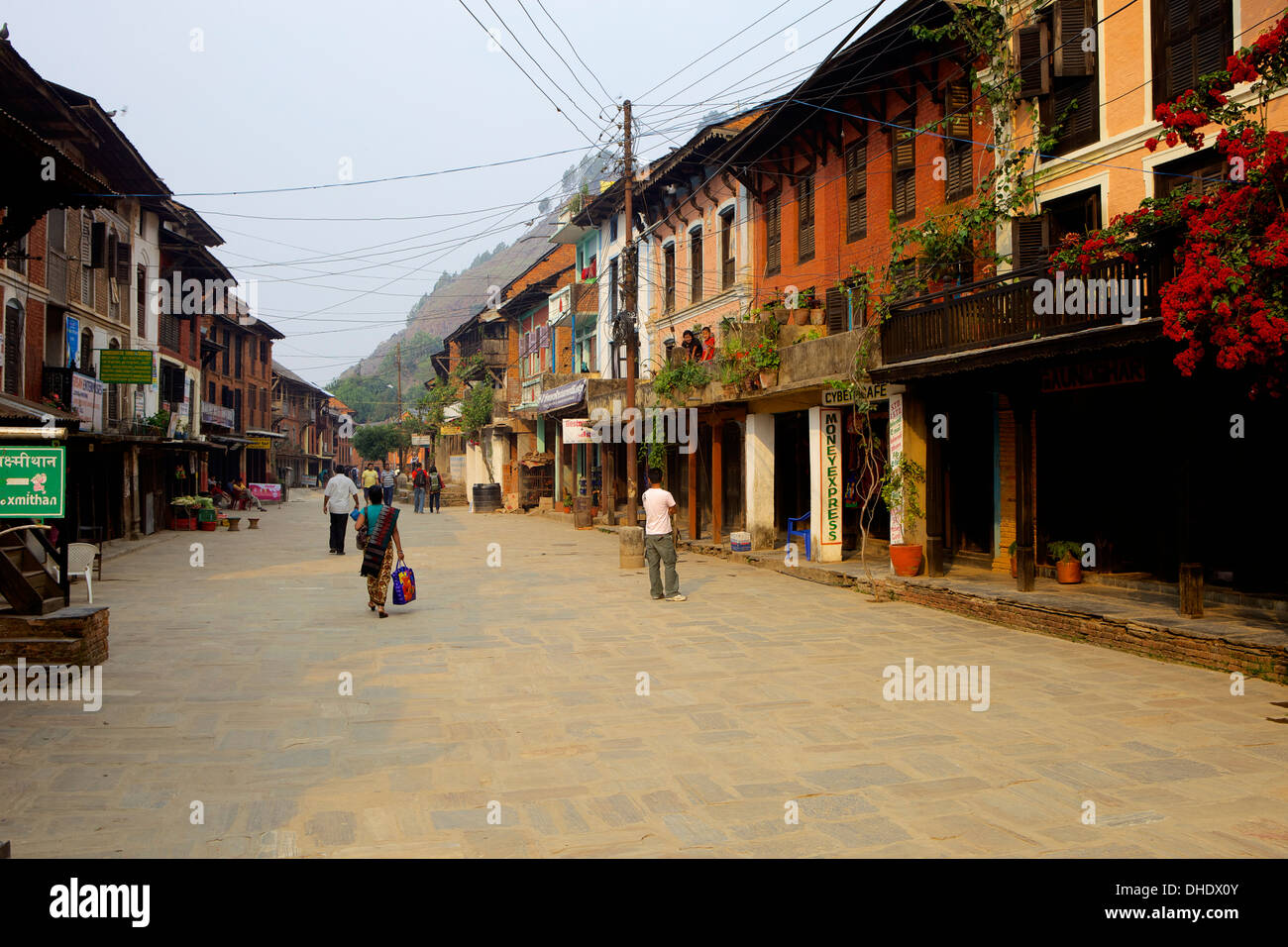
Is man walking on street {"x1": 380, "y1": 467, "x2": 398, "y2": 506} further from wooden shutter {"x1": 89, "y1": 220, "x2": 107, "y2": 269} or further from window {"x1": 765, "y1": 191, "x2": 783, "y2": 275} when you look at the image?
window {"x1": 765, "y1": 191, "x2": 783, "y2": 275}

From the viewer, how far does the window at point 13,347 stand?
64.5 feet

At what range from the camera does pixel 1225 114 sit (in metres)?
8.76

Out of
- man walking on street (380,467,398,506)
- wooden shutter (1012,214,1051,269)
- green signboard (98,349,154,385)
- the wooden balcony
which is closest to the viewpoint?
the wooden balcony

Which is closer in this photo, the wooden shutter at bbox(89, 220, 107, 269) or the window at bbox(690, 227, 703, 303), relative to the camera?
A: the wooden shutter at bbox(89, 220, 107, 269)

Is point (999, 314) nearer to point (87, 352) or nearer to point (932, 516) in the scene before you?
point (932, 516)

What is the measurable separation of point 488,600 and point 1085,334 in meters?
8.45

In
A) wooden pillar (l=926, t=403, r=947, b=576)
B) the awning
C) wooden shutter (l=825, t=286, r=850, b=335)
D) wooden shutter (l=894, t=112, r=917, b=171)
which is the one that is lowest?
wooden pillar (l=926, t=403, r=947, b=576)

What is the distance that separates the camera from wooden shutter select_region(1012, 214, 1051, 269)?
14359 mm

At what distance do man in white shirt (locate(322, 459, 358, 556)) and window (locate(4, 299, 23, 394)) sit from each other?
261 inches

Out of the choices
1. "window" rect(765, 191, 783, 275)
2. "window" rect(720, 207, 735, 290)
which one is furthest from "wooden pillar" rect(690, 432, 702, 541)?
"window" rect(720, 207, 735, 290)

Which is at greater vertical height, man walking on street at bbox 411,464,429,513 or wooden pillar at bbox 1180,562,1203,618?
man walking on street at bbox 411,464,429,513

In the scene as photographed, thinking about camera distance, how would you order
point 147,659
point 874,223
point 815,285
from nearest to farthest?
point 147,659
point 874,223
point 815,285

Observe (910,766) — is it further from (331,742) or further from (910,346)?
(910,346)

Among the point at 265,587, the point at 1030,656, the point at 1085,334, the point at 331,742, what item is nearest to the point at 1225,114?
the point at 1085,334
